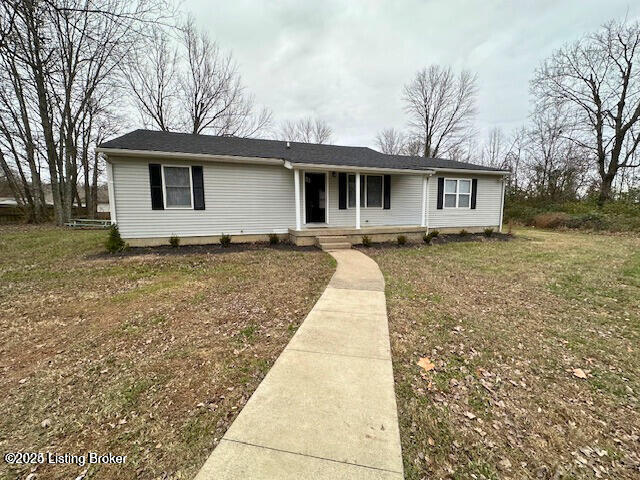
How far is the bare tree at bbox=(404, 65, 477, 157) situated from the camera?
77.5 feet

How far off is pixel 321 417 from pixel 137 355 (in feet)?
7.13

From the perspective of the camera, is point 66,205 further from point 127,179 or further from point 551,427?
point 551,427

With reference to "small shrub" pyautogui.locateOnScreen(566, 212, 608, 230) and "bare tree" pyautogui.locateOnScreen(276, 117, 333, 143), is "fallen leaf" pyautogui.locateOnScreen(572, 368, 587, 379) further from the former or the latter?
"bare tree" pyautogui.locateOnScreen(276, 117, 333, 143)

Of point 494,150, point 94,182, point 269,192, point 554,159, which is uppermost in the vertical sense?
point 494,150

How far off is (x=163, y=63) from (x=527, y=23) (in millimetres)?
20590

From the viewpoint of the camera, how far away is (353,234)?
9.62 meters

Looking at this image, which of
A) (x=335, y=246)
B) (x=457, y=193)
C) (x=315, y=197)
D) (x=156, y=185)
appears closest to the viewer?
(x=156, y=185)

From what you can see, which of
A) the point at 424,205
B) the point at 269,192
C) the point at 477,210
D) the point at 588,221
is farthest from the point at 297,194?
the point at 588,221

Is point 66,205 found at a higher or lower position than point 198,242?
higher

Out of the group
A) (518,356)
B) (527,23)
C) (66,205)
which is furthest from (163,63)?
(518,356)

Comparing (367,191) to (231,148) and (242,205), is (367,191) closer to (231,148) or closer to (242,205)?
(242,205)

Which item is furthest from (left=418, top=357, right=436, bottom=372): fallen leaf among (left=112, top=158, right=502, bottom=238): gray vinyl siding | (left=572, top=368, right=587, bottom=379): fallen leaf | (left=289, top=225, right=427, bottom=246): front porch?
(left=112, top=158, right=502, bottom=238): gray vinyl siding

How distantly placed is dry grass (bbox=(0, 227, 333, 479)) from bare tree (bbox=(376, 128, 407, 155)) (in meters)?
28.5

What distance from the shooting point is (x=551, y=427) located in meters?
2.02
